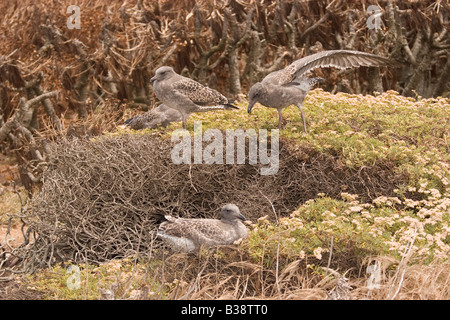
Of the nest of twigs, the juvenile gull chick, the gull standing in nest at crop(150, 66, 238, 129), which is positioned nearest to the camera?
the juvenile gull chick

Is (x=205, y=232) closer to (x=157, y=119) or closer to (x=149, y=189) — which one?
(x=149, y=189)

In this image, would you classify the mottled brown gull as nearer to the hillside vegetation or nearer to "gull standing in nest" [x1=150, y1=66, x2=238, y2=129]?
the hillside vegetation

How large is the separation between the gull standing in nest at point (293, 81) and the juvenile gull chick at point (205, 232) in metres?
A: 1.57

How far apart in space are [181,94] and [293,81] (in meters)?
1.28

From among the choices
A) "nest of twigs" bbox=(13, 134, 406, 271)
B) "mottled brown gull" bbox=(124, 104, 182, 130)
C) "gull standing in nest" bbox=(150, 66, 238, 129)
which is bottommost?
"nest of twigs" bbox=(13, 134, 406, 271)

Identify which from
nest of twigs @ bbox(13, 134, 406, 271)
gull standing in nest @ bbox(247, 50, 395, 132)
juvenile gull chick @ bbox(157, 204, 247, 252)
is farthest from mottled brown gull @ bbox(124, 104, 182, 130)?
juvenile gull chick @ bbox(157, 204, 247, 252)

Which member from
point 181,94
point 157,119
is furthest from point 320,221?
point 157,119

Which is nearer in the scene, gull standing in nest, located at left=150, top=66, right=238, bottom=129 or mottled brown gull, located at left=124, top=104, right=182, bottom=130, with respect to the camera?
gull standing in nest, located at left=150, top=66, right=238, bottom=129

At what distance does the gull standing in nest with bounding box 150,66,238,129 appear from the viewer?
7.99 metres

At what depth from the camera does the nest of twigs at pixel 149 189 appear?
7.27m

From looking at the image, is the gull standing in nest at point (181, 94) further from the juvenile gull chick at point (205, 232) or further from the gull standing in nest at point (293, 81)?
the juvenile gull chick at point (205, 232)

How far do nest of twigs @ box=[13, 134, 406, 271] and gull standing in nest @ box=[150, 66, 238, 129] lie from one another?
543 millimetres

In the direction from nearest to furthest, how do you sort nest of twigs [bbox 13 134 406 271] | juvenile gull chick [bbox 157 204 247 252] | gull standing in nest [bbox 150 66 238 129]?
juvenile gull chick [bbox 157 204 247 252] < nest of twigs [bbox 13 134 406 271] < gull standing in nest [bbox 150 66 238 129]

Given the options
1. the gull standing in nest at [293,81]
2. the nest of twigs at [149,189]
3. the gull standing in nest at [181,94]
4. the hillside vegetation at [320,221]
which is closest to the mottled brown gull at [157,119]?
the hillside vegetation at [320,221]
